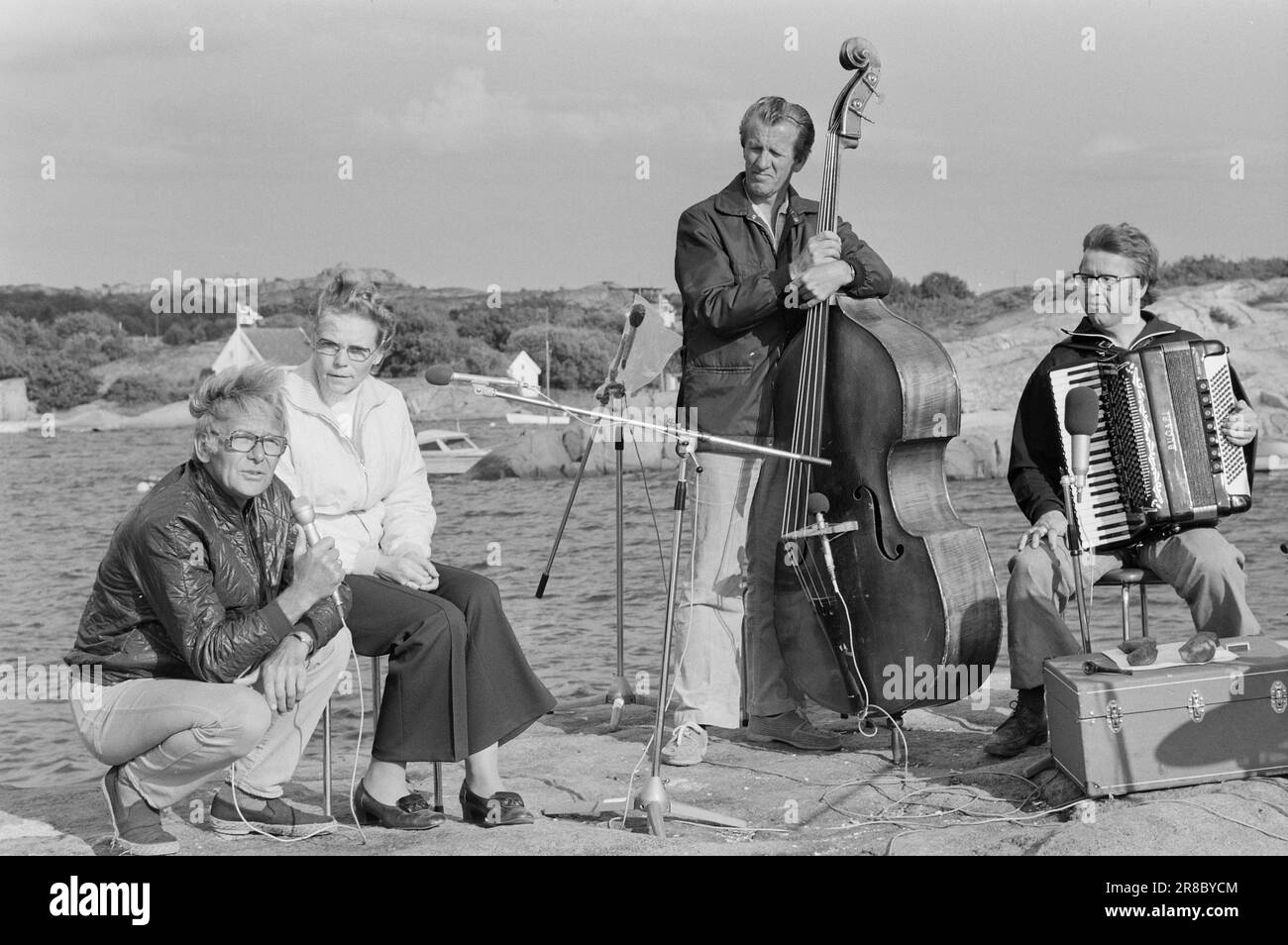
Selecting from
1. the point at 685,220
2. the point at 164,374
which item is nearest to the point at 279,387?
the point at 685,220

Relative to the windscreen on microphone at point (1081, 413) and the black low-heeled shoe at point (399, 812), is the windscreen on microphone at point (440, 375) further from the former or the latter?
the windscreen on microphone at point (1081, 413)

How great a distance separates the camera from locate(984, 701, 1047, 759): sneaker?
448 centimetres

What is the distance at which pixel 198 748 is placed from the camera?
3570 millimetres

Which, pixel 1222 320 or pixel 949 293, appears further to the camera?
pixel 949 293

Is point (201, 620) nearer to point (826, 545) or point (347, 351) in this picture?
point (347, 351)

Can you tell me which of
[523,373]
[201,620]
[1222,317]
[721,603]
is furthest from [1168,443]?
[1222,317]

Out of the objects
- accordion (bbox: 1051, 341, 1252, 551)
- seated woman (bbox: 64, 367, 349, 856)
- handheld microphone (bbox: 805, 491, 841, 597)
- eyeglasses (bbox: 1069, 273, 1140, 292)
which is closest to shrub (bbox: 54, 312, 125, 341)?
handheld microphone (bbox: 805, 491, 841, 597)

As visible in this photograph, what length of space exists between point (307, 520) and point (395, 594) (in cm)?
42

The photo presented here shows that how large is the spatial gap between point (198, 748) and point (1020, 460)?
260 cm

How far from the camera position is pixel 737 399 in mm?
4773

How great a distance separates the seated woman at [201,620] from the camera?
354 cm

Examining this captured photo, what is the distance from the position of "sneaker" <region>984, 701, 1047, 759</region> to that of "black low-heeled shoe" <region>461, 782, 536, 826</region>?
1.45m

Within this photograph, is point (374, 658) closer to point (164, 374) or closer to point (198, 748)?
point (198, 748)

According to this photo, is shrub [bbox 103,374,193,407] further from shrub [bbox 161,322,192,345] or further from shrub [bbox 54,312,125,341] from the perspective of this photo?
shrub [bbox 161,322,192,345]
